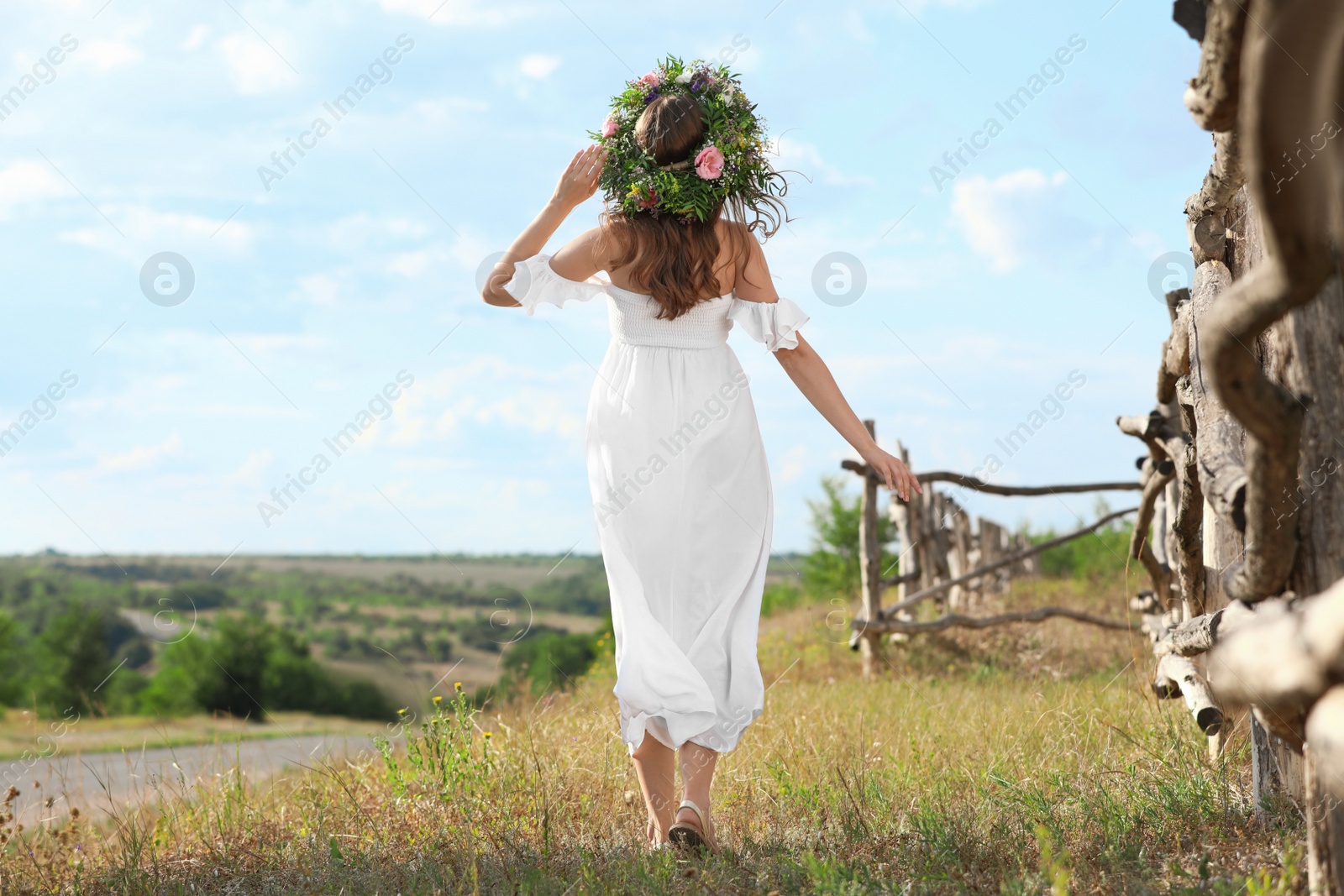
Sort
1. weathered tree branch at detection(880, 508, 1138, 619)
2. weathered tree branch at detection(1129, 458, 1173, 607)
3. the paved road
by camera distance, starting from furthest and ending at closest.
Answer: weathered tree branch at detection(880, 508, 1138, 619)
weathered tree branch at detection(1129, 458, 1173, 607)
the paved road

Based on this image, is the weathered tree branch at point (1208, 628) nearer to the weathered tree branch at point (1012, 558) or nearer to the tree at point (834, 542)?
the weathered tree branch at point (1012, 558)

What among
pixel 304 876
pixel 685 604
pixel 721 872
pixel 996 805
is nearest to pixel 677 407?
pixel 685 604

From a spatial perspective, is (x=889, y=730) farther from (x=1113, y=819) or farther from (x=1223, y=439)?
(x=1223, y=439)

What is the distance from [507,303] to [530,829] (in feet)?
6.38

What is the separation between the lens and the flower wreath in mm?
3385

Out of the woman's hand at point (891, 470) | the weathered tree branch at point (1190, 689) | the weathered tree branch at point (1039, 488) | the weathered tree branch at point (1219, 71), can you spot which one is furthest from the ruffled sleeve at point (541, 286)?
the weathered tree branch at point (1039, 488)

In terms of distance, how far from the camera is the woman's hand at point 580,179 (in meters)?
3.43

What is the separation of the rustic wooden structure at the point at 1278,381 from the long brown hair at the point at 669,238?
1571mm

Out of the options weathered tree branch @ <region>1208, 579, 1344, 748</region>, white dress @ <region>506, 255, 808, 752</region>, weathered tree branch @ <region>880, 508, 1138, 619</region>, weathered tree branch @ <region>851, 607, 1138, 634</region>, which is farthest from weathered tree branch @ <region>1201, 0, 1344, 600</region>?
weathered tree branch @ <region>851, 607, 1138, 634</region>

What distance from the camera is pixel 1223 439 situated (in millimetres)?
2561

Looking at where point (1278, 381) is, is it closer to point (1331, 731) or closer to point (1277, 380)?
point (1277, 380)

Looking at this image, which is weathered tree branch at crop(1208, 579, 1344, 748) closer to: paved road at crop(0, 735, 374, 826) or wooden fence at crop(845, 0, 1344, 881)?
wooden fence at crop(845, 0, 1344, 881)

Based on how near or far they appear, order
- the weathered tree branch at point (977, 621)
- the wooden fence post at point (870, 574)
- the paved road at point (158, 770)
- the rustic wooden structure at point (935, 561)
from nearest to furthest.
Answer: the paved road at point (158, 770) → the rustic wooden structure at point (935, 561) → the weathered tree branch at point (977, 621) → the wooden fence post at point (870, 574)

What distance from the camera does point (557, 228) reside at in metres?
3.47
